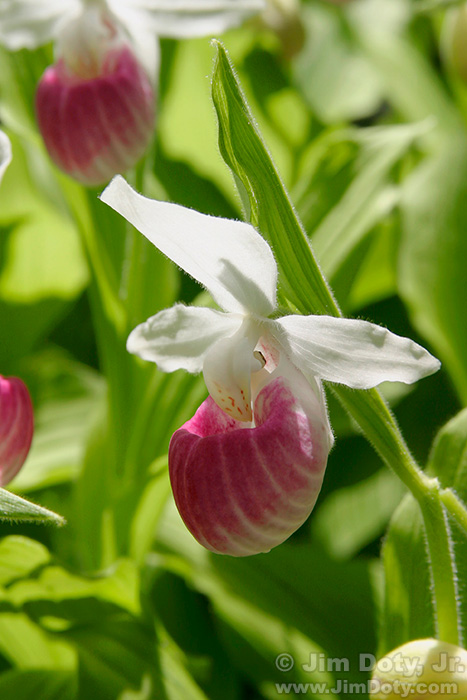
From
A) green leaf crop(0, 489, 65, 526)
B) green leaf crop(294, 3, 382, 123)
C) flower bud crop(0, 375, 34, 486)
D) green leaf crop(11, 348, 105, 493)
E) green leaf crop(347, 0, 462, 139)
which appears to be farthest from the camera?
green leaf crop(294, 3, 382, 123)

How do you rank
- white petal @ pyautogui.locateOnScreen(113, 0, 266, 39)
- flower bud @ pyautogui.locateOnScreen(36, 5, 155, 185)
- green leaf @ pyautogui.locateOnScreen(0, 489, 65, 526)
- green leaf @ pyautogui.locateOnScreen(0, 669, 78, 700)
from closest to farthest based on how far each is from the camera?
green leaf @ pyautogui.locateOnScreen(0, 489, 65, 526)
green leaf @ pyautogui.locateOnScreen(0, 669, 78, 700)
flower bud @ pyautogui.locateOnScreen(36, 5, 155, 185)
white petal @ pyautogui.locateOnScreen(113, 0, 266, 39)

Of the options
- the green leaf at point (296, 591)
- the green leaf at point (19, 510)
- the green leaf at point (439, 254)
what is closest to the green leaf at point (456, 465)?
the green leaf at point (296, 591)

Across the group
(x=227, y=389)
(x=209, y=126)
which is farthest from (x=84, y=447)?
(x=209, y=126)

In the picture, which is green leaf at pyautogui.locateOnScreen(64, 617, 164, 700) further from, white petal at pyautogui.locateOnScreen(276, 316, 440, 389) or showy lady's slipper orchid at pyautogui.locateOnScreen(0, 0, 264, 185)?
showy lady's slipper orchid at pyautogui.locateOnScreen(0, 0, 264, 185)

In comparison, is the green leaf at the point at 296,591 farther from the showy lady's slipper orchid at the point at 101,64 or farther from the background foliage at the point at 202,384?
the showy lady's slipper orchid at the point at 101,64

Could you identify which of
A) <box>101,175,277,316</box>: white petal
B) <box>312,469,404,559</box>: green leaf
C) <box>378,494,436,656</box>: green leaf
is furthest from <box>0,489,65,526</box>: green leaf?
→ <box>312,469,404,559</box>: green leaf

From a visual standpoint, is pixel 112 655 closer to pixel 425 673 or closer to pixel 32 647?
pixel 32 647
